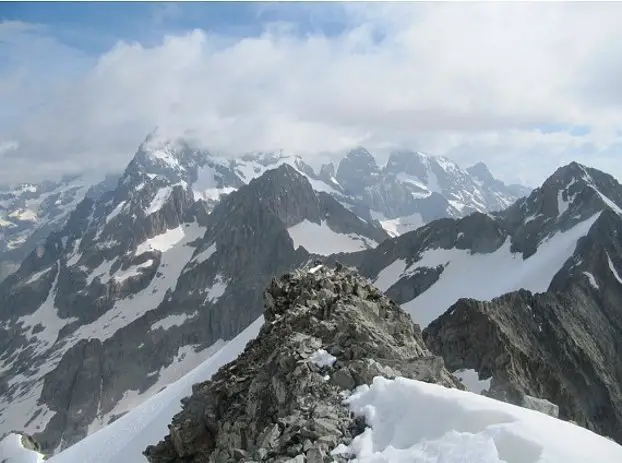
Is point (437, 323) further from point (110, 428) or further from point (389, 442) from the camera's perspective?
point (389, 442)

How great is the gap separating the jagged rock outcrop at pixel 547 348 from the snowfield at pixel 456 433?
48224 mm

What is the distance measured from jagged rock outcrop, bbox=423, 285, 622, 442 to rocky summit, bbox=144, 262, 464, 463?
41.4 metres

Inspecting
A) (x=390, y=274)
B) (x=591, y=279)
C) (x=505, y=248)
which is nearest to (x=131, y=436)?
(x=591, y=279)

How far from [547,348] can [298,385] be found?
78.3 m

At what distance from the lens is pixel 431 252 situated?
612ft

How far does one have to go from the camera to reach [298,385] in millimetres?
18922

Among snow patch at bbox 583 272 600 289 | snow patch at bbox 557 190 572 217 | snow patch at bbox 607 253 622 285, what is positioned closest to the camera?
snow patch at bbox 583 272 600 289

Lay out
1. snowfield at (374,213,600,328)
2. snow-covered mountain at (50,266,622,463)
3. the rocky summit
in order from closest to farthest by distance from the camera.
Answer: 1. snow-covered mountain at (50,266,622,463)
2. the rocky summit
3. snowfield at (374,213,600,328)

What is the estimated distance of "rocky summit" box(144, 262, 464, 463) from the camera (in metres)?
16.3

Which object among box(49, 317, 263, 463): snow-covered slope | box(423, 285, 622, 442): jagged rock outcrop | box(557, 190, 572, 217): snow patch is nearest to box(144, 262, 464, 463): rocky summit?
box(49, 317, 263, 463): snow-covered slope

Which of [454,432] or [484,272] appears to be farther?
[484,272]

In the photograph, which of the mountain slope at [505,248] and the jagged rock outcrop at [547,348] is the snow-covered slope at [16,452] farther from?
the mountain slope at [505,248]

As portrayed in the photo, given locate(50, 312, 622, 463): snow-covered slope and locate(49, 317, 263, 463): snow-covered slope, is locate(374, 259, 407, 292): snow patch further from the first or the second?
locate(50, 312, 622, 463): snow-covered slope

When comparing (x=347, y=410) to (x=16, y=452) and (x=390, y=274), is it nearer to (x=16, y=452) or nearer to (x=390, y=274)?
(x=16, y=452)
